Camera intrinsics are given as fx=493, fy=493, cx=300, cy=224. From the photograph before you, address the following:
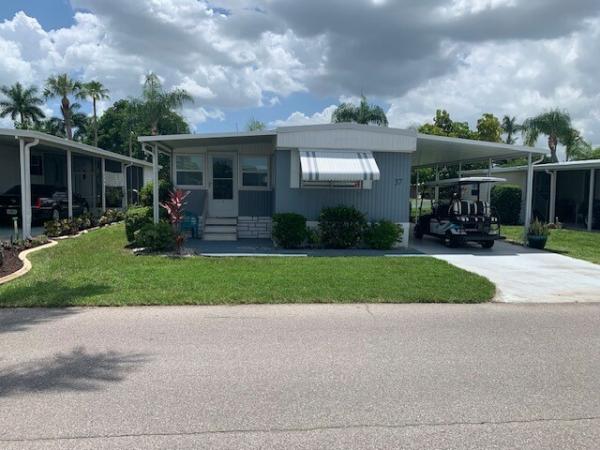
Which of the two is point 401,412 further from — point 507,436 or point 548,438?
point 548,438

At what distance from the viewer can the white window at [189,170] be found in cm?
1552

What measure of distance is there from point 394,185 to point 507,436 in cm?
1062

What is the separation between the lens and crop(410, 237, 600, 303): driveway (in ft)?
26.1

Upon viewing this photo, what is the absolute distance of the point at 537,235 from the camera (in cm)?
1377

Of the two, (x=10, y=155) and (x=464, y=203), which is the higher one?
(x=10, y=155)

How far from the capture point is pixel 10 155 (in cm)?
1934

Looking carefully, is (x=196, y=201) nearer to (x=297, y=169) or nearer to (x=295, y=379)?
(x=297, y=169)

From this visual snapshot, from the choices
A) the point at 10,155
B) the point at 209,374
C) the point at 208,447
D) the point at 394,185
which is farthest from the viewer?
the point at 10,155

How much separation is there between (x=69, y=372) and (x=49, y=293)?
10.8 ft

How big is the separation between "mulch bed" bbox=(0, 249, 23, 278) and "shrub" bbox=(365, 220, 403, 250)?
316 inches

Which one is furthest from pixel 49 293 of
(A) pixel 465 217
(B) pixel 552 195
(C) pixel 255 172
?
(B) pixel 552 195

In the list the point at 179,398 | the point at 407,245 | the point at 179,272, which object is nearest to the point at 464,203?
the point at 407,245

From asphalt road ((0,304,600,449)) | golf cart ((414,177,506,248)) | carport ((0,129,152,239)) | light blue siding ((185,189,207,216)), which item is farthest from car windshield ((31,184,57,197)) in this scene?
golf cart ((414,177,506,248))

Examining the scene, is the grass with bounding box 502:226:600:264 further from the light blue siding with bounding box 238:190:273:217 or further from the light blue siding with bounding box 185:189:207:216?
the light blue siding with bounding box 185:189:207:216
